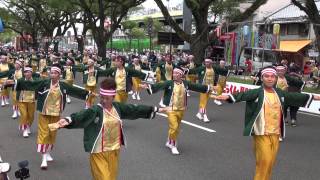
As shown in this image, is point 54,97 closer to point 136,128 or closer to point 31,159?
point 31,159

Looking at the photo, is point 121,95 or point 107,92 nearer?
point 107,92

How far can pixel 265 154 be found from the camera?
6594mm

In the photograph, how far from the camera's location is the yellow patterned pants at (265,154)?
21.7 ft

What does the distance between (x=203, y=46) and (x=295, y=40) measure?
12.6 m

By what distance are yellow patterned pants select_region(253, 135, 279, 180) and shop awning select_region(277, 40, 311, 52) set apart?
1059 inches

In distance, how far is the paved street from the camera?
317 inches

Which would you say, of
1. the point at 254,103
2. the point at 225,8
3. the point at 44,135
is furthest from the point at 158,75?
the point at 225,8

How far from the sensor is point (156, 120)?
1377 centimetres

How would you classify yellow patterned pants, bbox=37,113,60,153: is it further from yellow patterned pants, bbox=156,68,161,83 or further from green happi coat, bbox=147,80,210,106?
yellow patterned pants, bbox=156,68,161,83

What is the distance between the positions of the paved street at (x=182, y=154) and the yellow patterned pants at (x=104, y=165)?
192 centimetres

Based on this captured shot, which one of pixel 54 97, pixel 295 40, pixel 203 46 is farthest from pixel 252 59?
pixel 54 97

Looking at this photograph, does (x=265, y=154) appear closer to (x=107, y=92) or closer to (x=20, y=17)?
(x=107, y=92)

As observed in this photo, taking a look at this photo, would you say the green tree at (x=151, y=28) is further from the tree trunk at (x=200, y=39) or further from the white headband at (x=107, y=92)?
the white headband at (x=107, y=92)

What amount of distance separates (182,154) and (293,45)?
2708 centimetres
